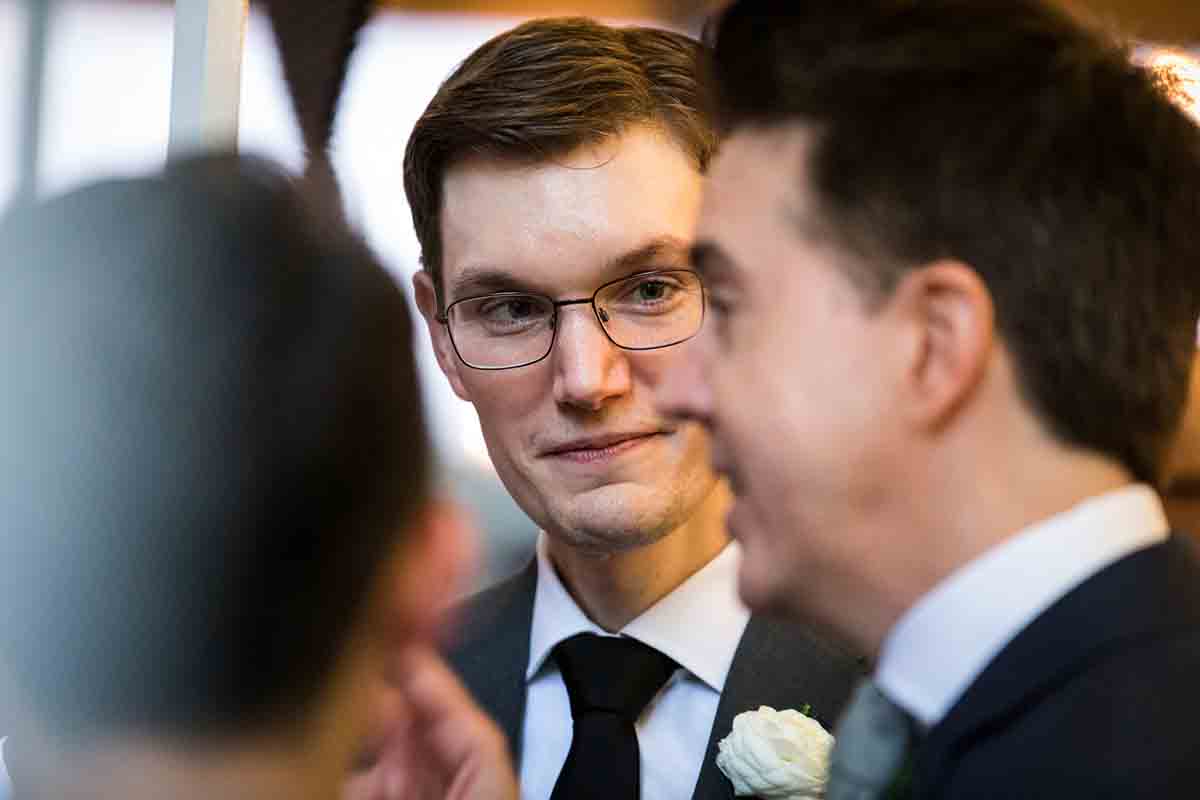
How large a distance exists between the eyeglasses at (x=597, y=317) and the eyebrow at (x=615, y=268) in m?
0.01

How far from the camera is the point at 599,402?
1.75 meters

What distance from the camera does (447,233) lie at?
193 centimetres

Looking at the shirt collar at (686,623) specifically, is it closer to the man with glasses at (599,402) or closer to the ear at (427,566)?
the man with glasses at (599,402)

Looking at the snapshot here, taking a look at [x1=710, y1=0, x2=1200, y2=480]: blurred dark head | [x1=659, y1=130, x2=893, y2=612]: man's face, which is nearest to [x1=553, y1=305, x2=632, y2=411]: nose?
[x1=659, y1=130, x2=893, y2=612]: man's face

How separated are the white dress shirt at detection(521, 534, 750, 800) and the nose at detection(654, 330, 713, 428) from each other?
0.64 m

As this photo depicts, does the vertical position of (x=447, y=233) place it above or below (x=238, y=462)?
below

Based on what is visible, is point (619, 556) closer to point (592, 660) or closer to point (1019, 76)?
point (592, 660)

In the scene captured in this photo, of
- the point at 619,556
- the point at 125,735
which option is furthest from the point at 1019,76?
the point at 619,556

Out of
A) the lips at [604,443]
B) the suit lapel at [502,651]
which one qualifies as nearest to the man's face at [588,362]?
the lips at [604,443]

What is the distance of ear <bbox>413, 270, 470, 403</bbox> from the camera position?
1.95 m

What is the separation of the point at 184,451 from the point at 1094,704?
63cm

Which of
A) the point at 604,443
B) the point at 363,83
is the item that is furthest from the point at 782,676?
the point at 363,83

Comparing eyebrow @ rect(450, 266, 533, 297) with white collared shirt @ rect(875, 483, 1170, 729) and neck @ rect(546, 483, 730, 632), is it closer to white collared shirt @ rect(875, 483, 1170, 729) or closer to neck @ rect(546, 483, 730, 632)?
neck @ rect(546, 483, 730, 632)

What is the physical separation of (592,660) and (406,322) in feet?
3.27
